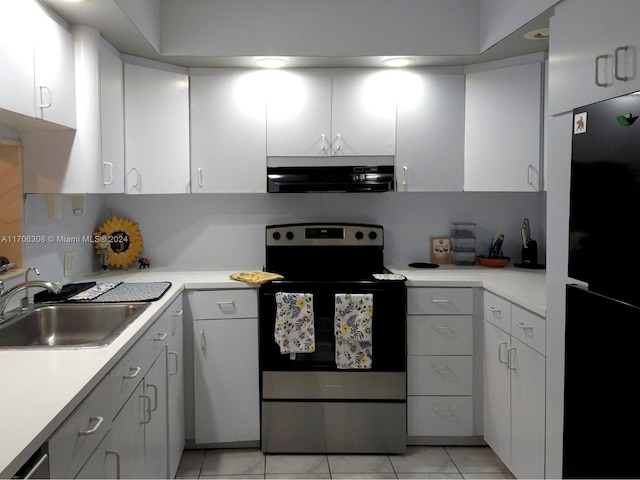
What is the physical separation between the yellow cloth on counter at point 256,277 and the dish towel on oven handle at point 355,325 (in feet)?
1.20

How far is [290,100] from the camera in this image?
10.4ft

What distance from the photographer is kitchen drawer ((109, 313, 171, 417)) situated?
1.65 metres

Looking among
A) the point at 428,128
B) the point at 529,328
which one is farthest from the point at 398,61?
the point at 529,328

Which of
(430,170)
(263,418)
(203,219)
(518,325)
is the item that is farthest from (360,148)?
(263,418)

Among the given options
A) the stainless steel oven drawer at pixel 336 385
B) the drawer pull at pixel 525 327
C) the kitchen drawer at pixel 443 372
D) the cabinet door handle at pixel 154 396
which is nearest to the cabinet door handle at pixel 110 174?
the cabinet door handle at pixel 154 396

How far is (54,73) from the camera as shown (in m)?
2.14

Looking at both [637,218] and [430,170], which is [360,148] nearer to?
[430,170]

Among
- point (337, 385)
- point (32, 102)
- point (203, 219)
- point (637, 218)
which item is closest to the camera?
point (637, 218)

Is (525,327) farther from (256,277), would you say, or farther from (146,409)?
(146,409)

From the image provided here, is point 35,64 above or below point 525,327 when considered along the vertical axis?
above

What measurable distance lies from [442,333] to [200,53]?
1960 millimetres

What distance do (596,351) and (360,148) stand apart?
1804 mm

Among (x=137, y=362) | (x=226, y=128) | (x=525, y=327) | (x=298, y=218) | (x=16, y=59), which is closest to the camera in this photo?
(x=16, y=59)

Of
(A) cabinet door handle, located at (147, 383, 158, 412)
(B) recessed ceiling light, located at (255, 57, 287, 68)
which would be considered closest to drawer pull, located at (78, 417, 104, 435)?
(A) cabinet door handle, located at (147, 383, 158, 412)
